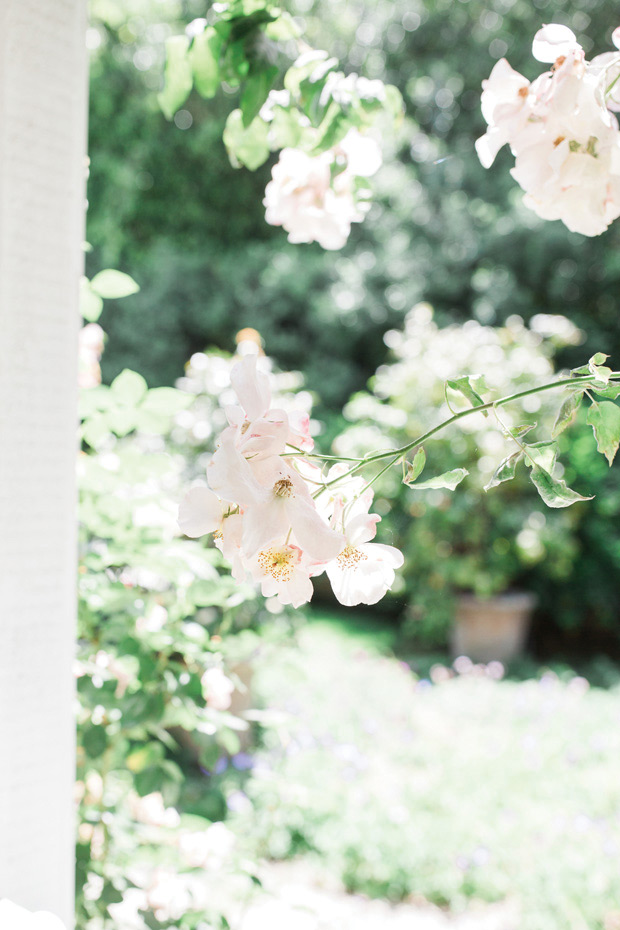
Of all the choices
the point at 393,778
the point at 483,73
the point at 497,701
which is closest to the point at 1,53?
the point at 393,778

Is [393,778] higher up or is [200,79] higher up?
[200,79]

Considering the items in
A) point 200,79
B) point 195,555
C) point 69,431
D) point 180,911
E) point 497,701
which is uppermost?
point 200,79

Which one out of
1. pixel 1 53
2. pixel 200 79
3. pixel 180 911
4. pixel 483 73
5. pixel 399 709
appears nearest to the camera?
pixel 1 53

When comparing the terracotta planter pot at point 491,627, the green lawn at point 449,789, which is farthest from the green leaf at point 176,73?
the terracotta planter pot at point 491,627

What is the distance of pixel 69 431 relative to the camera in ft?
2.35

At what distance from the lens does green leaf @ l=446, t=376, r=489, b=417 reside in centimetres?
43

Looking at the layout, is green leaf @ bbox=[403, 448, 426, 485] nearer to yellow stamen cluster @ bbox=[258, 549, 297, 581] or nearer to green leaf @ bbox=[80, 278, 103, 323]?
yellow stamen cluster @ bbox=[258, 549, 297, 581]

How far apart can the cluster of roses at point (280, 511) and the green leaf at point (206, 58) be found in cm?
50

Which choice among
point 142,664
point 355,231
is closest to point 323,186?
point 142,664

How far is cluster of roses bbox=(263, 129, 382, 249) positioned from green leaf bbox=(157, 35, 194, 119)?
4.7 inches

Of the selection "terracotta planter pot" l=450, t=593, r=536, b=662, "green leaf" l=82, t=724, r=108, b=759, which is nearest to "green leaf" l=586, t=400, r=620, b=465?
"green leaf" l=82, t=724, r=108, b=759

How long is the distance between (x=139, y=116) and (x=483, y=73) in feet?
8.44

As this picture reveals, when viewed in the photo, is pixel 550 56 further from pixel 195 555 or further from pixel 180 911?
pixel 180 911

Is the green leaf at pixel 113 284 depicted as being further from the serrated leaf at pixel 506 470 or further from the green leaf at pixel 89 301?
the serrated leaf at pixel 506 470
